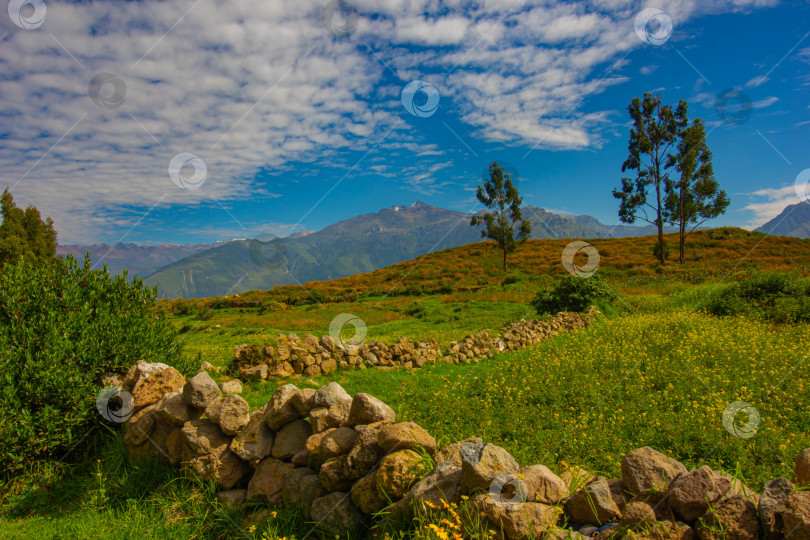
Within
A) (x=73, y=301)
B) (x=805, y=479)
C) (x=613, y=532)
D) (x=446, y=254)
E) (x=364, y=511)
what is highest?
(x=446, y=254)

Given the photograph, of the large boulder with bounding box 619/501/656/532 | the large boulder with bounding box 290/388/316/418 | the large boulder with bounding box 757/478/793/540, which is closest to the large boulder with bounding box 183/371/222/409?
the large boulder with bounding box 290/388/316/418

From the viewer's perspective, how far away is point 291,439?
539 centimetres

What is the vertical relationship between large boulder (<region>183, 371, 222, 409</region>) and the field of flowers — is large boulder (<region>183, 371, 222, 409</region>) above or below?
above

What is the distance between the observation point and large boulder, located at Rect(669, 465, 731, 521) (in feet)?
10.7

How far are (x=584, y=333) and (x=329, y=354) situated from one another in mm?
9226

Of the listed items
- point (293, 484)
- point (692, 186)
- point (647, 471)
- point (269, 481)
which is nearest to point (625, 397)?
point (647, 471)

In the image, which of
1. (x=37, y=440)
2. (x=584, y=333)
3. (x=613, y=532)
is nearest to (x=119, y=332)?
(x=37, y=440)

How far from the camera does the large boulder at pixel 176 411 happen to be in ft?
19.0

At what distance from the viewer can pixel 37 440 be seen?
587 cm

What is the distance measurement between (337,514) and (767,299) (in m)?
19.9

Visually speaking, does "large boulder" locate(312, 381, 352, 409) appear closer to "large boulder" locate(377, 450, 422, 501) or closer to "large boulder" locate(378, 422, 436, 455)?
"large boulder" locate(378, 422, 436, 455)

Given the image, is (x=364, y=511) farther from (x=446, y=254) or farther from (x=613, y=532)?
(x=446, y=254)

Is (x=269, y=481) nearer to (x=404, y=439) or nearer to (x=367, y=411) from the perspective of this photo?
(x=367, y=411)

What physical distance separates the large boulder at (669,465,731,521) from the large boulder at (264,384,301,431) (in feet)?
14.2
